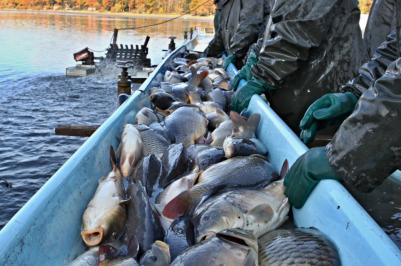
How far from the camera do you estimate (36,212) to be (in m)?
2.03

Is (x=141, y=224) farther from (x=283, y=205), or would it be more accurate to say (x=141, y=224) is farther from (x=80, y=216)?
(x=283, y=205)

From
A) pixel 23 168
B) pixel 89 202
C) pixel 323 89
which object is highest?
pixel 323 89

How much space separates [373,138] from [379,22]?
9.37 feet

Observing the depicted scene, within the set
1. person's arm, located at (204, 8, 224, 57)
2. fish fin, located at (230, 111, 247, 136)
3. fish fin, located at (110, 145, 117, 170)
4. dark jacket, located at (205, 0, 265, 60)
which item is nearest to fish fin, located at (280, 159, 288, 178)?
fish fin, located at (230, 111, 247, 136)

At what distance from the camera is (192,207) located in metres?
2.32

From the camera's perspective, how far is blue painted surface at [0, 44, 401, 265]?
63.1 inches

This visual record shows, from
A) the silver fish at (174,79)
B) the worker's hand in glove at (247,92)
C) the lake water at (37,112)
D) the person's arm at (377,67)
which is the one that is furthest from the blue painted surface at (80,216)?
the lake water at (37,112)

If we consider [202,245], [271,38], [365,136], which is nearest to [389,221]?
[365,136]

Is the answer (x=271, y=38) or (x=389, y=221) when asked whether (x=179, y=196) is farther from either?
(x=271, y=38)

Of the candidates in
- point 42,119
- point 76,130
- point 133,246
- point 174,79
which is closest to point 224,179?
point 133,246

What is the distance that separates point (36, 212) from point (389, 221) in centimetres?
174

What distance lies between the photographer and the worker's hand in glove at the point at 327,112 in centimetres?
269

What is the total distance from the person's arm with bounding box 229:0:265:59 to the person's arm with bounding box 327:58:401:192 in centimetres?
542

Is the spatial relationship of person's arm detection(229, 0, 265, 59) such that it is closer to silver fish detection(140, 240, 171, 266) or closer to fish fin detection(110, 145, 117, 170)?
fish fin detection(110, 145, 117, 170)
